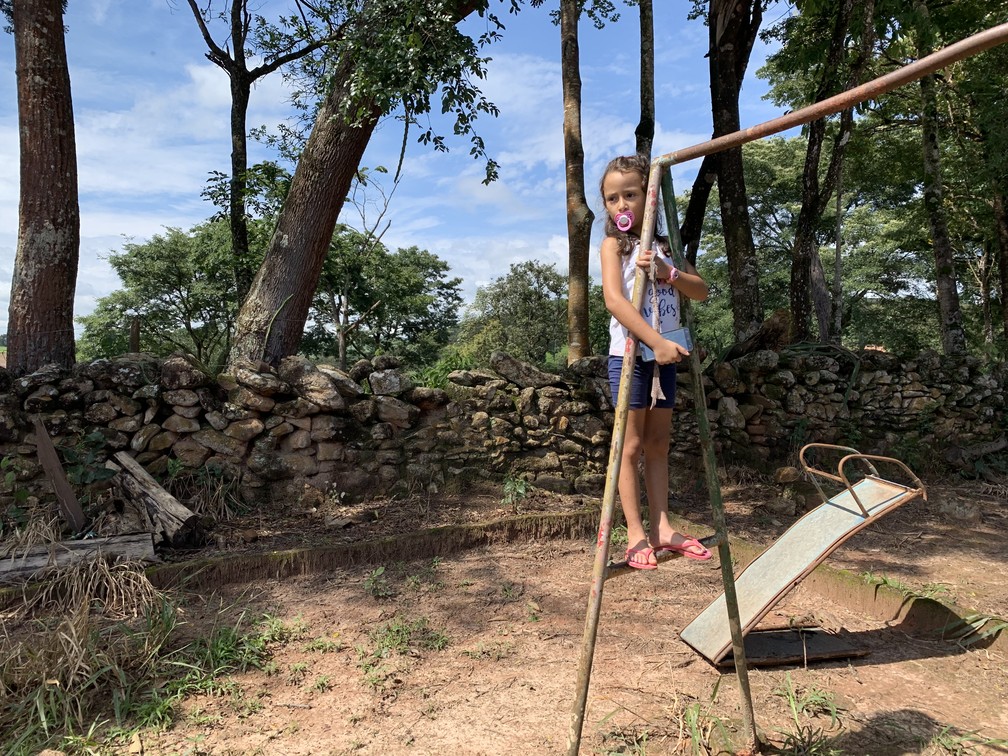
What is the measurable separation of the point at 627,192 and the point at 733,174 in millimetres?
5684

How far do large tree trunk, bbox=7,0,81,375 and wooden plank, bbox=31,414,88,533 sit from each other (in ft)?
3.20

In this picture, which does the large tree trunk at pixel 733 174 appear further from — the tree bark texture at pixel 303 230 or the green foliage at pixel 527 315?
the green foliage at pixel 527 315

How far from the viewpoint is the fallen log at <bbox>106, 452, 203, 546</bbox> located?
391 centimetres

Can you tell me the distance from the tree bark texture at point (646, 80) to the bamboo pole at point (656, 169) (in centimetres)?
546

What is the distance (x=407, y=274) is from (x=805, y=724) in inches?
899

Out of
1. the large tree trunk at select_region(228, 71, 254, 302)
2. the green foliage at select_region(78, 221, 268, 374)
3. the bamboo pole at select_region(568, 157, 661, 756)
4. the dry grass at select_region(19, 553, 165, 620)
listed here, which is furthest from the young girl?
the green foliage at select_region(78, 221, 268, 374)

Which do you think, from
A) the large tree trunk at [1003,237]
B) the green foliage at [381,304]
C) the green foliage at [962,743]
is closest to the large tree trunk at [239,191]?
the green foliage at [381,304]

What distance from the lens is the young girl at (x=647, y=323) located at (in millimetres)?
1966

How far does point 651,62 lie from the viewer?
7105 millimetres

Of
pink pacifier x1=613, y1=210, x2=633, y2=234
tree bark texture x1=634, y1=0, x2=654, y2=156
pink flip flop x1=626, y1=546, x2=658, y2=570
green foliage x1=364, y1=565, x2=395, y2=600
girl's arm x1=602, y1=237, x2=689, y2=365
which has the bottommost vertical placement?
green foliage x1=364, y1=565, x2=395, y2=600

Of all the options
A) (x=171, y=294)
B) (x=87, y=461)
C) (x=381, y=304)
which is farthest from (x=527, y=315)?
(x=87, y=461)

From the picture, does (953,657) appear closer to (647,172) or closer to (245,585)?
(647,172)

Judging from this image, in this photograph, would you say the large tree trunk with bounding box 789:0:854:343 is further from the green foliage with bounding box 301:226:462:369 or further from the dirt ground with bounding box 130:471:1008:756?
the green foliage with bounding box 301:226:462:369

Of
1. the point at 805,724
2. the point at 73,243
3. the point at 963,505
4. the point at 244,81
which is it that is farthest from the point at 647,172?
the point at 244,81
